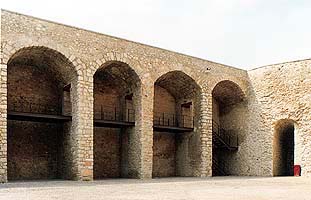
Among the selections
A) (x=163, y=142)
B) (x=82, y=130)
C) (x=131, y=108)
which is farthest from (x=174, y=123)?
(x=82, y=130)

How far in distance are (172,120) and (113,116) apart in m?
3.77

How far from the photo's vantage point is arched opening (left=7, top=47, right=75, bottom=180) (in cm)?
1602

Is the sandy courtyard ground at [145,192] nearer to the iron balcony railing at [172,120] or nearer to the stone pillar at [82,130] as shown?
the stone pillar at [82,130]

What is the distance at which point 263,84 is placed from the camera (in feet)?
68.5

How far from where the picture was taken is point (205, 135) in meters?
19.4

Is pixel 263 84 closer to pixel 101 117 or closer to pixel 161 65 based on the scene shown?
pixel 161 65

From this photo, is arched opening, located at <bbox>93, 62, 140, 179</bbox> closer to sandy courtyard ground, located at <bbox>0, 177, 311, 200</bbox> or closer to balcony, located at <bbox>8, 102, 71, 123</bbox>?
balcony, located at <bbox>8, 102, 71, 123</bbox>

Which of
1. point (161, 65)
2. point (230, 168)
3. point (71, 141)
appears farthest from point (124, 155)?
point (230, 168)

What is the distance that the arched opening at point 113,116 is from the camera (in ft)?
58.5

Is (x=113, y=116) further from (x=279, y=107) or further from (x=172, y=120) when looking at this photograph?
(x=279, y=107)

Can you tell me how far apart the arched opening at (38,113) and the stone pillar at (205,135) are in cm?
630

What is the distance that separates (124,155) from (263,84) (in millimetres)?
8107

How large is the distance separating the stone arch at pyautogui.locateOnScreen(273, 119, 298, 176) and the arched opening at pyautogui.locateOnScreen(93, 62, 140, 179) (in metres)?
7.53

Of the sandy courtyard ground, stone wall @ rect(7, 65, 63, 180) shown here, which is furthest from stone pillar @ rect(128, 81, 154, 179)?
A: the sandy courtyard ground
